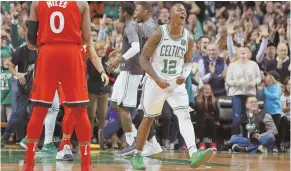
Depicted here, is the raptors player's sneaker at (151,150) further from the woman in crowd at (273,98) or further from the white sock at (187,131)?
the woman in crowd at (273,98)

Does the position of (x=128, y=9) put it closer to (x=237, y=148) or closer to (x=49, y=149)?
(x=49, y=149)

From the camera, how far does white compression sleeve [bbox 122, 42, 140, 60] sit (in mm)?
10888

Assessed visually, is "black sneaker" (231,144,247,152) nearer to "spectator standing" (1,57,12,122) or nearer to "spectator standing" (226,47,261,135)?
"spectator standing" (226,47,261,135)

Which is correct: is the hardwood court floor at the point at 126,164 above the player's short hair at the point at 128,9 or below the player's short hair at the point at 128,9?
below

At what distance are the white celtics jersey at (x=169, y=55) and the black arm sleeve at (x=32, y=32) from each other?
1.98 meters

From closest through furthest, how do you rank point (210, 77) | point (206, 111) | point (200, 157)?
point (200, 157) < point (206, 111) < point (210, 77)

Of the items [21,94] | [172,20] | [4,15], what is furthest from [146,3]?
[4,15]

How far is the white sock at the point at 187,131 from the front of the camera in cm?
900

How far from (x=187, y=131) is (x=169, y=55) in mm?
1018

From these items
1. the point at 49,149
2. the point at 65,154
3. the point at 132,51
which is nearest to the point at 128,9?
the point at 132,51

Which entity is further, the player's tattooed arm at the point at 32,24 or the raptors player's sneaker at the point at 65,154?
the raptors player's sneaker at the point at 65,154

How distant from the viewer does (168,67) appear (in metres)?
9.34

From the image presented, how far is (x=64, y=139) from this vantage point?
10.5m

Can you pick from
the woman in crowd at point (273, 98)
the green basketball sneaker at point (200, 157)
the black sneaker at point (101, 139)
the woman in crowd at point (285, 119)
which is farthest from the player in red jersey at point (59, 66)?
the woman in crowd at point (285, 119)
